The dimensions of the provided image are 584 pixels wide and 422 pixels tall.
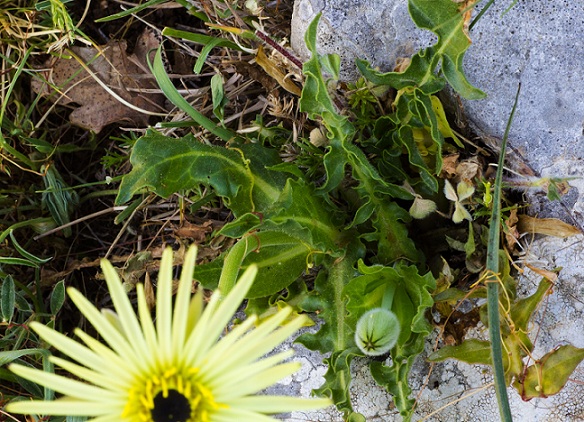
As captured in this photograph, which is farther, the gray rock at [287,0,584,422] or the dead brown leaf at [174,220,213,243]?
the dead brown leaf at [174,220,213,243]

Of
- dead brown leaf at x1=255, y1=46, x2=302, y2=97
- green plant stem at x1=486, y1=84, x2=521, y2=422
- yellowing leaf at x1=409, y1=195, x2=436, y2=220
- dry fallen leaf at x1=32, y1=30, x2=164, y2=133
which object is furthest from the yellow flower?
dry fallen leaf at x1=32, y1=30, x2=164, y2=133

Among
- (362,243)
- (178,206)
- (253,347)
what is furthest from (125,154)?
(253,347)

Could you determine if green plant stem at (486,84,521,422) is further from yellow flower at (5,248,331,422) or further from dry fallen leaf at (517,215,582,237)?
yellow flower at (5,248,331,422)

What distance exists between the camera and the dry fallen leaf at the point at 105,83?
268 centimetres

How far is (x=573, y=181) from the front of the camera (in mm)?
2041

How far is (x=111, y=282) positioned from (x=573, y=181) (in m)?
1.37

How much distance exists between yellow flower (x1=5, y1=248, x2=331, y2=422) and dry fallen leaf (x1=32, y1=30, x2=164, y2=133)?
1377 mm

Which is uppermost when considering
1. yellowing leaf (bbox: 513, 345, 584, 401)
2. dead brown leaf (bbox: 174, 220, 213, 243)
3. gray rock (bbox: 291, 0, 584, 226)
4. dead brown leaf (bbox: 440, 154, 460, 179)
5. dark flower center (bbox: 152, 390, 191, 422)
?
gray rock (bbox: 291, 0, 584, 226)

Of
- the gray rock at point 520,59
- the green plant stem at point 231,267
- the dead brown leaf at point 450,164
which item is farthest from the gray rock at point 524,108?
the green plant stem at point 231,267

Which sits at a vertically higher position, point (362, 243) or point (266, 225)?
point (266, 225)

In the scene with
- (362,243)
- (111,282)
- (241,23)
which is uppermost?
(241,23)

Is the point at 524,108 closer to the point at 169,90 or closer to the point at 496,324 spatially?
the point at 496,324

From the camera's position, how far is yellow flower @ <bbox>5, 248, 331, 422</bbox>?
134cm

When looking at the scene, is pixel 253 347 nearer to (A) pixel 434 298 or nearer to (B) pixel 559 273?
(A) pixel 434 298
